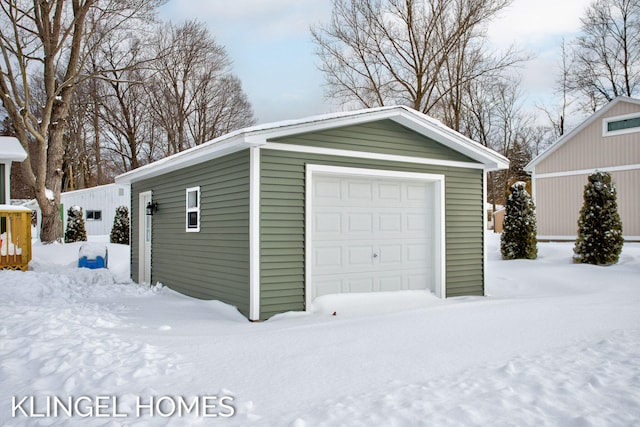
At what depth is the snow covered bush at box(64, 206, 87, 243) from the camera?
1819 centimetres

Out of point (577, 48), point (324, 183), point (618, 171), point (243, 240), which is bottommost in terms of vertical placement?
point (243, 240)

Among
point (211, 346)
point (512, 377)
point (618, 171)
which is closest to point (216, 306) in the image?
point (211, 346)

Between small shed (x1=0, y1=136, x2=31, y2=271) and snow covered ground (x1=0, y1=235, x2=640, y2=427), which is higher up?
small shed (x1=0, y1=136, x2=31, y2=271)

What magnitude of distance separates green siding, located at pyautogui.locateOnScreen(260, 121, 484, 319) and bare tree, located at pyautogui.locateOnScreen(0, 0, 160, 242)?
38.2ft

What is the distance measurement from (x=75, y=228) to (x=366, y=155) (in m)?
14.9

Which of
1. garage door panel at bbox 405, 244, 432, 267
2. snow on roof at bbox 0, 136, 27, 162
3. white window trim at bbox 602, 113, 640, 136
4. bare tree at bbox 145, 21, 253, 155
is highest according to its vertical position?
bare tree at bbox 145, 21, 253, 155

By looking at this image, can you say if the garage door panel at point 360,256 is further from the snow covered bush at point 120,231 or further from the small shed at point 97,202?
the small shed at point 97,202

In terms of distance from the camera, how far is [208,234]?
7832mm

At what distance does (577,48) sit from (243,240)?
2596cm

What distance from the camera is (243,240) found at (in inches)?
265

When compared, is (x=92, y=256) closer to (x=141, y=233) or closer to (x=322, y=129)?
(x=141, y=233)

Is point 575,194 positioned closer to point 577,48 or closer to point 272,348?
point 577,48

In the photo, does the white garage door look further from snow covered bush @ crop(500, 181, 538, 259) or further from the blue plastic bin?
the blue plastic bin

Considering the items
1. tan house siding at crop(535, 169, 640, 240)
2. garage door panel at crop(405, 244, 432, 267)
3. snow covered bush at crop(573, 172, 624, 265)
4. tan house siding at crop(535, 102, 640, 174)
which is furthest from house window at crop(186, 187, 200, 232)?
tan house siding at crop(535, 102, 640, 174)
